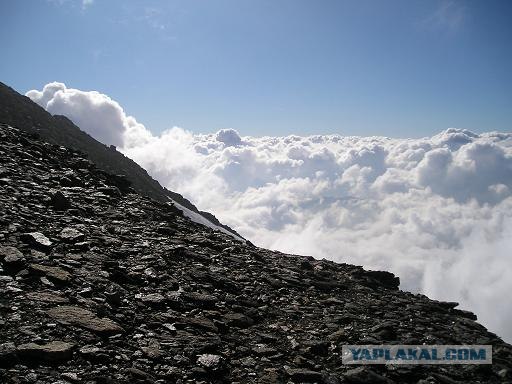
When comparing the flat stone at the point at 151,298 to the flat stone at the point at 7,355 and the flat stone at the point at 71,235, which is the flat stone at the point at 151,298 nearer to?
the flat stone at the point at 7,355

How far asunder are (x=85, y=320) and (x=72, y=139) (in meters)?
63.9

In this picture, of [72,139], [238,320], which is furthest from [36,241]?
[72,139]

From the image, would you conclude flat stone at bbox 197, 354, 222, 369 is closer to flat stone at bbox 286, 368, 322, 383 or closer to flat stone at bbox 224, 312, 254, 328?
flat stone at bbox 286, 368, 322, 383

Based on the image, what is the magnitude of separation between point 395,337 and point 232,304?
6.26m

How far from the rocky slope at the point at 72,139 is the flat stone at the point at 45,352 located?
148 ft

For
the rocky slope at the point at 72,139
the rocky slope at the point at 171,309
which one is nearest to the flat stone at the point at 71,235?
the rocky slope at the point at 171,309

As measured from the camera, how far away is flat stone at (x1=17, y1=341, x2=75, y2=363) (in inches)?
281

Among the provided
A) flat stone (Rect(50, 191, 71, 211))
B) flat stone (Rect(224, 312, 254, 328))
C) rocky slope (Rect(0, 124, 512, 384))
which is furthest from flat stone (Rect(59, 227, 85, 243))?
flat stone (Rect(224, 312, 254, 328))

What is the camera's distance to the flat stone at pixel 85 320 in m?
8.80

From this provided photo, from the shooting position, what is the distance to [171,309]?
11.3 metres

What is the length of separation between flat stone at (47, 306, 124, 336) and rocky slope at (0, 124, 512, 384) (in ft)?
0.10

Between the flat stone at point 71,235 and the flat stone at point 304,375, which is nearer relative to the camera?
the flat stone at point 304,375

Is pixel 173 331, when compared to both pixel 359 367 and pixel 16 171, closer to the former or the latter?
pixel 359 367

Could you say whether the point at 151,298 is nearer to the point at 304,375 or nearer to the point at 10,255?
the point at 10,255
